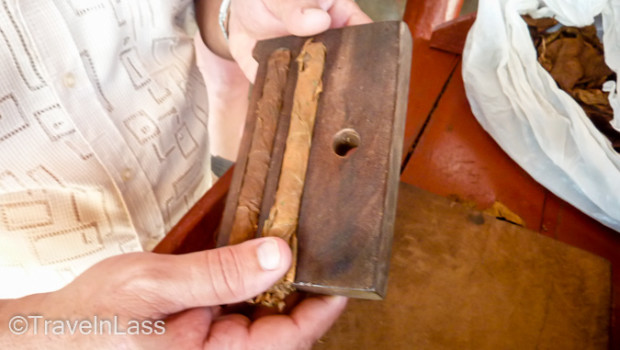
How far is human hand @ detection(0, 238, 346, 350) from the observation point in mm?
424

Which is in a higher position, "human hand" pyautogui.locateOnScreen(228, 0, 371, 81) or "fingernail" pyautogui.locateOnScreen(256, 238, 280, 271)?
"human hand" pyautogui.locateOnScreen(228, 0, 371, 81)

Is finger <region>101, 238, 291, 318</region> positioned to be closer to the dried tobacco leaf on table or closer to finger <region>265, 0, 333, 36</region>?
finger <region>265, 0, 333, 36</region>

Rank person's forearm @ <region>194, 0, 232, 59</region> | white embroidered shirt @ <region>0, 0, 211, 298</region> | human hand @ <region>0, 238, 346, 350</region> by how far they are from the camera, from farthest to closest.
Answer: person's forearm @ <region>194, 0, 232, 59</region>, white embroidered shirt @ <region>0, 0, 211, 298</region>, human hand @ <region>0, 238, 346, 350</region>

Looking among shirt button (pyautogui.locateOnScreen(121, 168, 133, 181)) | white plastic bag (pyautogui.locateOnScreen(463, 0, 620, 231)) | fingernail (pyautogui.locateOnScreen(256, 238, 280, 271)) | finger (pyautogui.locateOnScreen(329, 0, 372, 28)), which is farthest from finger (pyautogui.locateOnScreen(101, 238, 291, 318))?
white plastic bag (pyautogui.locateOnScreen(463, 0, 620, 231))

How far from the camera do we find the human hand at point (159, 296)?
424 mm

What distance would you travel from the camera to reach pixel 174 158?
81 cm

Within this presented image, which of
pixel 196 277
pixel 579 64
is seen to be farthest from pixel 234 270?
pixel 579 64

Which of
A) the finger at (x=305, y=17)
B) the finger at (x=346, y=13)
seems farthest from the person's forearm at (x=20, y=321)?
the finger at (x=346, y=13)

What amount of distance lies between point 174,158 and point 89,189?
198 mm

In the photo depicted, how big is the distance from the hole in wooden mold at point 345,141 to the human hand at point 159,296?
0.53ft

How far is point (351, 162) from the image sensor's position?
0.50 meters

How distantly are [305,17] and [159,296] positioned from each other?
1.42 ft

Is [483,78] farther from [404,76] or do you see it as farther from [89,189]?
[89,189]

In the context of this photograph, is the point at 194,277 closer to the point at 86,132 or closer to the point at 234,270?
the point at 234,270
